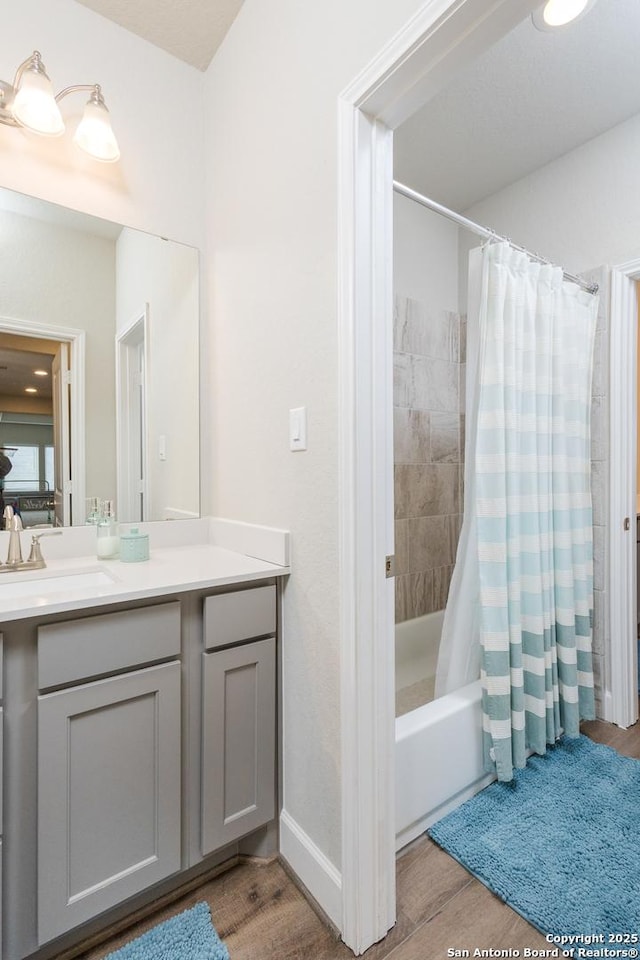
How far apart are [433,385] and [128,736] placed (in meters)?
2.12

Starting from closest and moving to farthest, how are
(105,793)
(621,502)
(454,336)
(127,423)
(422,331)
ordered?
(105,793) < (127,423) < (621,502) < (422,331) < (454,336)

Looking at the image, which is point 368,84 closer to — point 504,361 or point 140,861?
point 504,361

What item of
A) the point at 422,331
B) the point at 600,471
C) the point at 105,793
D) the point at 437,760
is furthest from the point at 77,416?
the point at 600,471

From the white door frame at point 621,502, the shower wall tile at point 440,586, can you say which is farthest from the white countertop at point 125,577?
the white door frame at point 621,502

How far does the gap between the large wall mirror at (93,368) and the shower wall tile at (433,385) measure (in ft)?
3.89

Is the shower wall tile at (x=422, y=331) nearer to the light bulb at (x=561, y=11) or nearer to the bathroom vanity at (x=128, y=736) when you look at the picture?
the light bulb at (x=561, y=11)

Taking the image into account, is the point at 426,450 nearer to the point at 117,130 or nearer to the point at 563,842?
the point at 563,842

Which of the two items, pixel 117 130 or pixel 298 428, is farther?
pixel 117 130

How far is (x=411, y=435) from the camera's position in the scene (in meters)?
2.39

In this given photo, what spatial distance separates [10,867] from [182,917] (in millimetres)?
454

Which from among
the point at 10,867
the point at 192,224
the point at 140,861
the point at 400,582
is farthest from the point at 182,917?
the point at 192,224

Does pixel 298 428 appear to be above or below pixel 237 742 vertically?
above

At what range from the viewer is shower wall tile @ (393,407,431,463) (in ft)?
7.64

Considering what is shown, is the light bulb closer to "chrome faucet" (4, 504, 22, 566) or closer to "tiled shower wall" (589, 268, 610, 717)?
"tiled shower wall" (589, 268, 610, 717)
